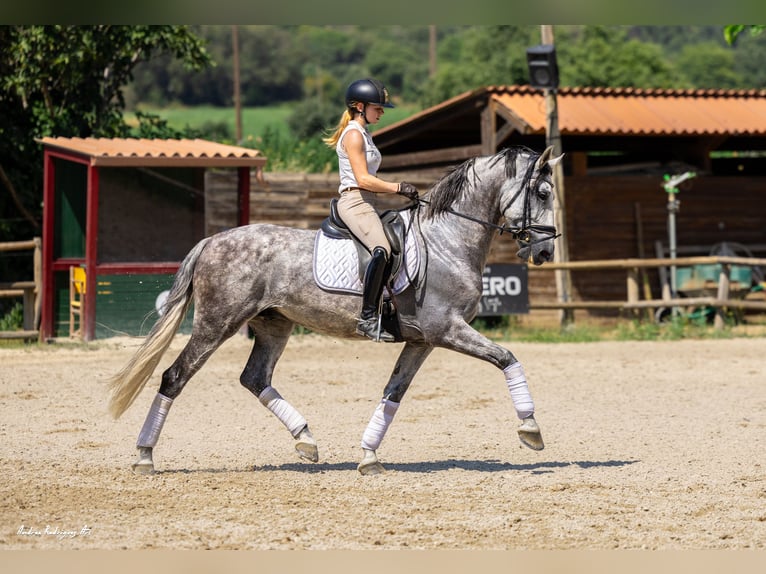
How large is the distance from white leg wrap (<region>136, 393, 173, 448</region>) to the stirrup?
1374mm

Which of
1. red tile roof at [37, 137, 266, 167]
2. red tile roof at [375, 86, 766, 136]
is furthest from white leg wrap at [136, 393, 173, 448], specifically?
red tile roof at [375, 86, 766, 136]

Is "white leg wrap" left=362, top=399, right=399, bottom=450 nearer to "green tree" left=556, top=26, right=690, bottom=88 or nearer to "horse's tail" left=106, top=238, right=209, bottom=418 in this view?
"horse's tail" left=106, top=238, right=209, bottom=418

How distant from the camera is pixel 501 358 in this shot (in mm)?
7137

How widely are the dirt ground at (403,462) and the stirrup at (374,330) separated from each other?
92 centimetres

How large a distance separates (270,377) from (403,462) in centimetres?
115

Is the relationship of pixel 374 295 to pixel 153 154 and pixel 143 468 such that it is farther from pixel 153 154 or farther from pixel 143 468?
pixel 153 154

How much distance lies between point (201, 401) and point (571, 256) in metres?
9.91

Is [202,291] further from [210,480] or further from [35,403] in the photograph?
[35,403]

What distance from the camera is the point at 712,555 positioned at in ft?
16.8

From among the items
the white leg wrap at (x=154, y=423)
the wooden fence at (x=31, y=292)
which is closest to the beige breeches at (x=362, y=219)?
the white leg wrap at (x=154, y=423)

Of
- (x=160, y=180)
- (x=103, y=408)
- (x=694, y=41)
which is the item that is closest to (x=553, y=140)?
(x=160, y=180)

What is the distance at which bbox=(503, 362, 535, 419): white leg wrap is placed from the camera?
279 inches

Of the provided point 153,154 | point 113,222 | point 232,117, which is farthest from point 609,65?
point 113,222

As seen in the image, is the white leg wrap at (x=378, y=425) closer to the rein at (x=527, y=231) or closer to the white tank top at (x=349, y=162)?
the rein at (x=527, y=231)
